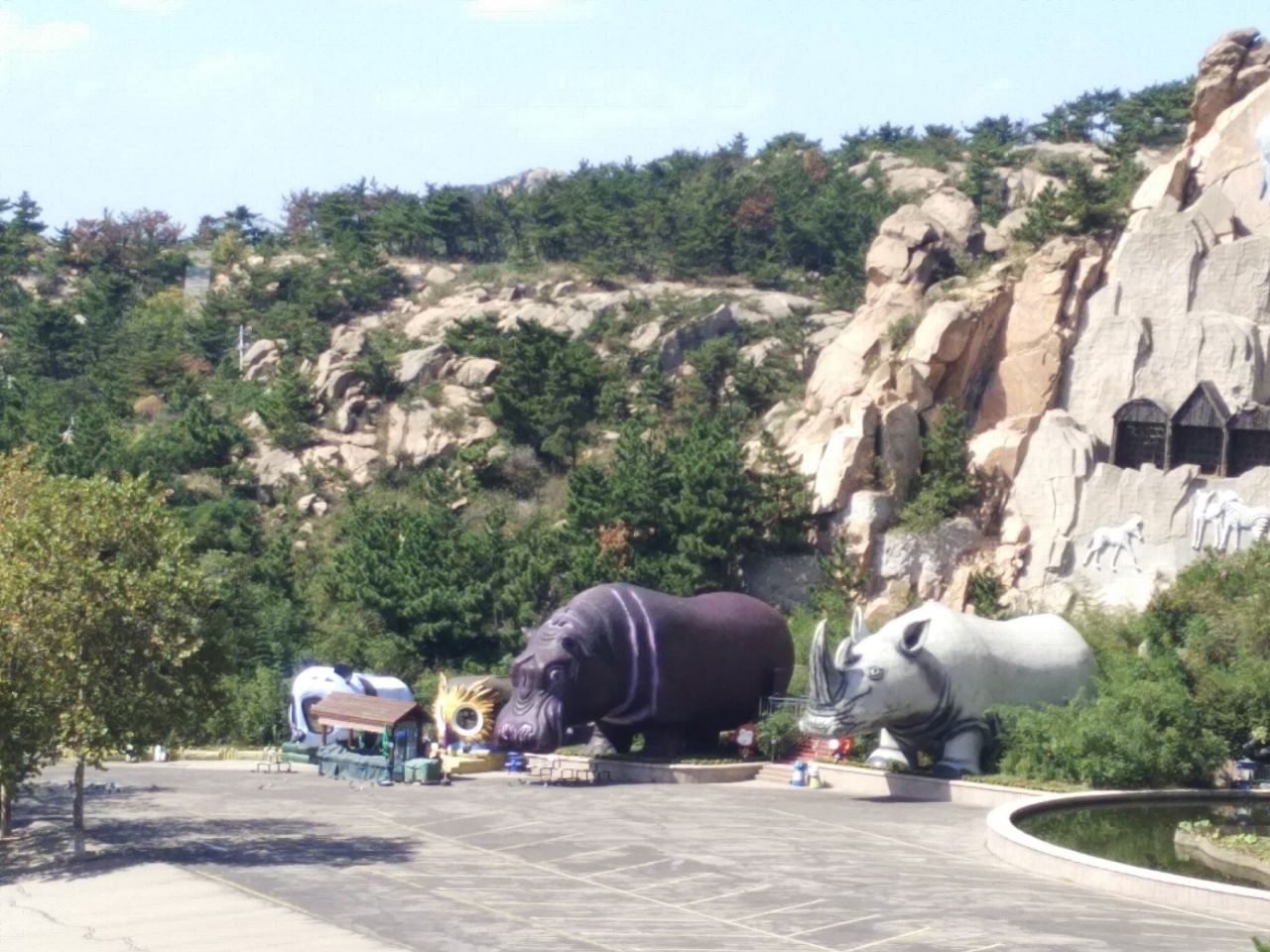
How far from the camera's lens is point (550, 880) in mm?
20219

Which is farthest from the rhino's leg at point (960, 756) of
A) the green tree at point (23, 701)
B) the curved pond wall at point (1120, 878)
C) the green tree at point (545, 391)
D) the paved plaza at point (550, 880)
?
the green tree at point (545, 391)

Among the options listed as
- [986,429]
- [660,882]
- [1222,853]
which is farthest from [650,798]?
[986,429]

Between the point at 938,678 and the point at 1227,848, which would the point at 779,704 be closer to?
the point at 938,678

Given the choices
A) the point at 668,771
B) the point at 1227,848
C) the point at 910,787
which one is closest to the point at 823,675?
the point at 910,787

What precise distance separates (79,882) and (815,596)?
2130cm

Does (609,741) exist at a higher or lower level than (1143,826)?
higher

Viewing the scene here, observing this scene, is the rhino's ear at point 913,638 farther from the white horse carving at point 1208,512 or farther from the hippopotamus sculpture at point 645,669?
the white horse carving at point 1208,512

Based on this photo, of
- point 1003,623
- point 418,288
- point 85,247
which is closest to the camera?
point 1003,623

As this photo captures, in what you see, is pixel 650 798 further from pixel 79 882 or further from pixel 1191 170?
pixel 1191 170

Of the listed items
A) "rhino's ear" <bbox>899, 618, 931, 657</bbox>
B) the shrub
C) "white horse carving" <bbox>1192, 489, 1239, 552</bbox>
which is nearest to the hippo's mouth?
"rhino's ear" <bbox>899, 618, 931, 657</bbox>

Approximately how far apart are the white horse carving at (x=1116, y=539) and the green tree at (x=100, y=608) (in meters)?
21.5

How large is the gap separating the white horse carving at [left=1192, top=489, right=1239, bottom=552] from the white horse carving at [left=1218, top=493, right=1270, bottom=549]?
0.04 meters

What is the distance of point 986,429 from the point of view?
40.5m

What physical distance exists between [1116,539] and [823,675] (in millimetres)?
12627
